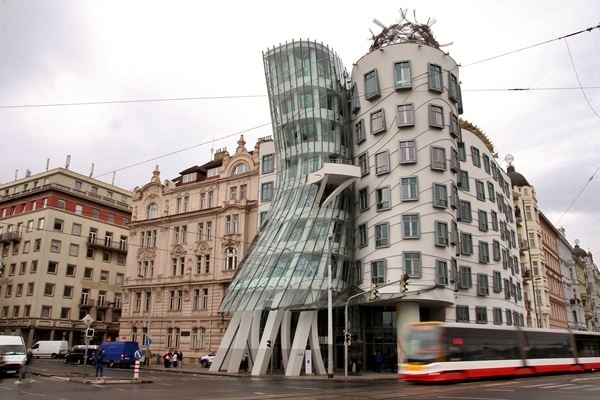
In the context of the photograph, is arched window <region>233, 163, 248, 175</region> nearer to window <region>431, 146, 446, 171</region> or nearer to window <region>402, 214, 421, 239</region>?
window <region>402, 214, 421, 239</region>

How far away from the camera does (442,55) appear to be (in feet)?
142

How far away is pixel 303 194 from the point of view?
43.5m

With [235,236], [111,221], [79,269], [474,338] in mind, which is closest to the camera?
[474,338]

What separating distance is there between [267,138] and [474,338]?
34.8 metres

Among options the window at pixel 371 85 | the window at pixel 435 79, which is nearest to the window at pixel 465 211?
the window at pixel 435 79

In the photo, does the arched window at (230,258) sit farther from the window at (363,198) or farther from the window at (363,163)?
the window at (363,163)

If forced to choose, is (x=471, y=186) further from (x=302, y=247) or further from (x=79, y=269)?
(x=79, y=269)

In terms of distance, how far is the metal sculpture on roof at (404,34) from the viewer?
1769 inches

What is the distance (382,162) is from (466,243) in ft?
35.0

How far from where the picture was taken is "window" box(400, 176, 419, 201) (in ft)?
129

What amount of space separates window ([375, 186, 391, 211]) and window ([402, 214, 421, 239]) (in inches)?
70.7

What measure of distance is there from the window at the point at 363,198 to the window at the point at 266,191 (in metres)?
10.3

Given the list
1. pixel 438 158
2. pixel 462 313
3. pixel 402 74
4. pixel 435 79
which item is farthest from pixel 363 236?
pixel 435 79

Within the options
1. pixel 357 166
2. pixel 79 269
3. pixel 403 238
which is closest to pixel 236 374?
pixel 403 238
